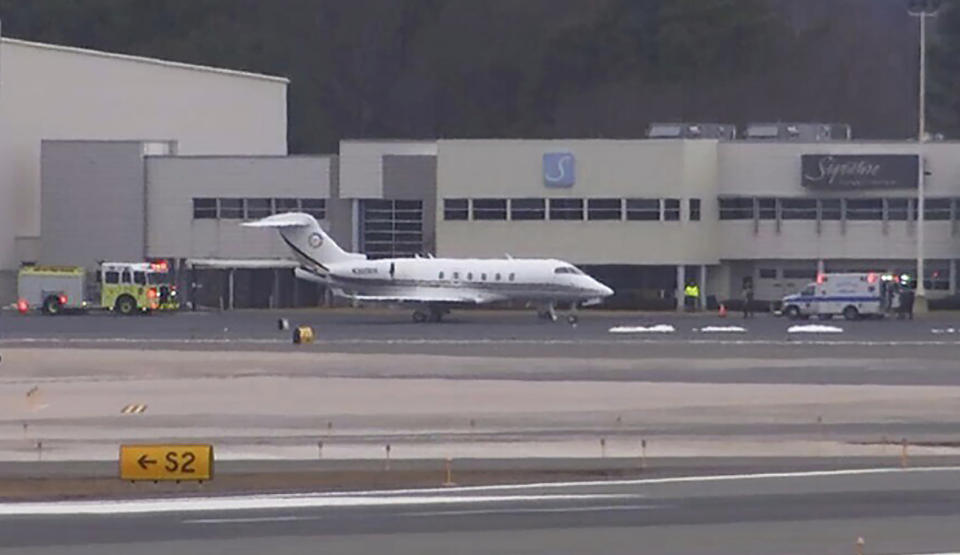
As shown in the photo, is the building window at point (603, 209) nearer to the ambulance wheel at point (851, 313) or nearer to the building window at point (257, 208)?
the ambulance wheel at point (851, 313)

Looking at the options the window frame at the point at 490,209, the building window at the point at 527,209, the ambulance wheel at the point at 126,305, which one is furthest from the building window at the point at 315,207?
the ambulance wheel at the point at 126,305

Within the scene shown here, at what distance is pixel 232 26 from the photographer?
120 metres

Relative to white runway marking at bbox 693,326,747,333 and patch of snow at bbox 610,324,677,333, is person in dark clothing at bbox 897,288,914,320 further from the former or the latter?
patch of snow at bbox 610,324,677,333

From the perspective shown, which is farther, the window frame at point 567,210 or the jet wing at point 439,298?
the window frame at point 567,210

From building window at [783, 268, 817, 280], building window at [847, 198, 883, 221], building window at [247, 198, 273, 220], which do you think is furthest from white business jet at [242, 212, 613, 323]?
building window at [847, 198, 883, 221]

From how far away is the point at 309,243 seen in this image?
3066 inches

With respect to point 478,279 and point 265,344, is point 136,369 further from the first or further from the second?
point 478,279

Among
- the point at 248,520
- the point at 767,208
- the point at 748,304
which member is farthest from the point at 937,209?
the point at 248,520

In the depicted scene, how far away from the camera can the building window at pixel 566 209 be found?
280 feet

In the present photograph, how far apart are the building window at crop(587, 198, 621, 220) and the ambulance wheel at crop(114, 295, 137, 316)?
18.9m

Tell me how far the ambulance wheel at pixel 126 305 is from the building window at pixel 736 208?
24456 mm

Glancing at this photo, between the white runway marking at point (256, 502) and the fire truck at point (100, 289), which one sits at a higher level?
the fire truck at point (100, 289)

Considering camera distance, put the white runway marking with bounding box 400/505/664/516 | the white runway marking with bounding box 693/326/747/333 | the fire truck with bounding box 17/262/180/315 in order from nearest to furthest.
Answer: the white runway marking with bounding box 400/505/664/516
the white runway marking with bounding box 693/326/747/333
the fire truck with bounding box 17/262/180/315

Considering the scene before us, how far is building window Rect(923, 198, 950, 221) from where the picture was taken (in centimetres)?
8475
